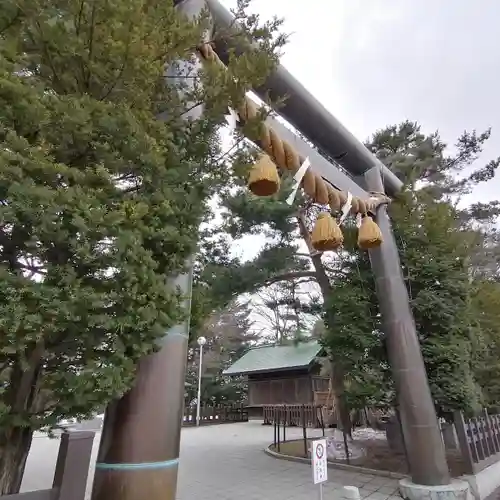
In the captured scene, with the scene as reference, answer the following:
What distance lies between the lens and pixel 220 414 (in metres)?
16.2

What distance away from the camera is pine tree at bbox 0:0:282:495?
1459mm

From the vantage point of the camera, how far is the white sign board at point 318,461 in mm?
2655

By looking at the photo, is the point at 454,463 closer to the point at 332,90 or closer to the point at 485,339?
the point at 485,339

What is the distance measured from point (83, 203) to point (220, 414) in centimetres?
1649

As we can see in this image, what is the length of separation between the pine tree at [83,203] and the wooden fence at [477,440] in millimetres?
4967

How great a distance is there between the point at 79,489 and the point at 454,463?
20.0 feet

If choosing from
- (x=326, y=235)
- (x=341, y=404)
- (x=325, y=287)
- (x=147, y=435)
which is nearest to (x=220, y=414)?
(x=341, y=404)

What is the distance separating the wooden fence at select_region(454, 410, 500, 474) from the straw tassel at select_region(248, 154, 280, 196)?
175 inches

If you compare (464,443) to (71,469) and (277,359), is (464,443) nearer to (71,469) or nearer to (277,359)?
(71,469)

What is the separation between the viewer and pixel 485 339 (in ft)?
20.8

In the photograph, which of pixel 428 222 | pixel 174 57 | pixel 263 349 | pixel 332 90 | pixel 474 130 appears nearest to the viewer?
pixel 174 57

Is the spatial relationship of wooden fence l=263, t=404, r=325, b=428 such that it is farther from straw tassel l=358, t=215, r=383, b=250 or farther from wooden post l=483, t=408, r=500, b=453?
straw tassel l=358, t=215, r=383, b=250

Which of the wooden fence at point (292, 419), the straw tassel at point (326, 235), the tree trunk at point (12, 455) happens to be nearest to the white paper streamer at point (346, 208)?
the straw tassel at point (326, 235)

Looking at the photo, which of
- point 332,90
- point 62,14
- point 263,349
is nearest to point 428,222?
point 332,90
